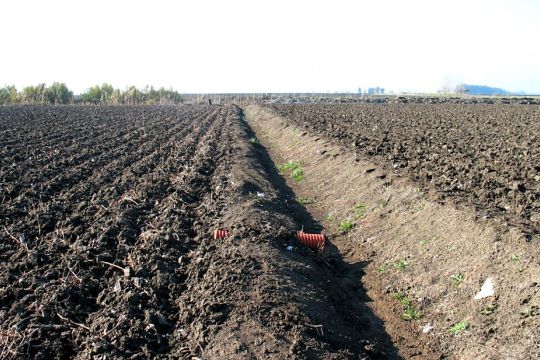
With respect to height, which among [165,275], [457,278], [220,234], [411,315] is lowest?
[411,315]

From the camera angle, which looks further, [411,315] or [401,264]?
[401,264]

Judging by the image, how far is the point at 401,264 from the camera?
9.00m

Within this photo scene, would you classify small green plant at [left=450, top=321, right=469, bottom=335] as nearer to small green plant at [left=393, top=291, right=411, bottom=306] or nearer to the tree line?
small green plant at [left=393, top=291, right=411, bottom=306]

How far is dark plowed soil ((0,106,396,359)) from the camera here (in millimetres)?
5723

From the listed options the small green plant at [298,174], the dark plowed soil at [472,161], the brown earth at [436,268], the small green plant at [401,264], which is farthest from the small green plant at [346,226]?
the small green plant at [298,174]

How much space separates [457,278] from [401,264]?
1413mm

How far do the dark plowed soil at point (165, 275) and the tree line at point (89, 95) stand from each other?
56653mm

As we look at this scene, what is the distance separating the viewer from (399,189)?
11594mm

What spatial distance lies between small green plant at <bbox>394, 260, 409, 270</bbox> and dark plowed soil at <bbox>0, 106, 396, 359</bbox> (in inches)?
27.6

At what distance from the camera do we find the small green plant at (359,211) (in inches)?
465

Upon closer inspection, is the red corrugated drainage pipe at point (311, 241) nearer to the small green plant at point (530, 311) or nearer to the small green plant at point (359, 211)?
the small green plant at point (359, 211)

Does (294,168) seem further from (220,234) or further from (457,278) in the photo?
(457,278)

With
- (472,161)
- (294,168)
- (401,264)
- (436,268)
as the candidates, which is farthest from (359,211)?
(294,168)

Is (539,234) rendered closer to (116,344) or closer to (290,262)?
(290,262)
